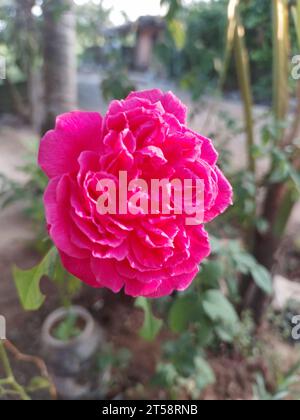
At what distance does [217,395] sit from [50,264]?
3.09ft

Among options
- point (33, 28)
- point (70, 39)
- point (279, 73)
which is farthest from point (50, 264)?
point (33, 28)

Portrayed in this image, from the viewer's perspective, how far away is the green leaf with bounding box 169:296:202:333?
2.59 feet

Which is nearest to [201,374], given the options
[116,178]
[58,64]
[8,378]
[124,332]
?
[124,332]

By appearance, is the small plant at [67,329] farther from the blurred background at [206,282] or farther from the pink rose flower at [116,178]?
the pink rose flower at [116,178]

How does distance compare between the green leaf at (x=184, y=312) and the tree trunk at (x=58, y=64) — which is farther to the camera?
the tree trunk at (x=58, y=64)

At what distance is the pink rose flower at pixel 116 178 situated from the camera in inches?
13.4

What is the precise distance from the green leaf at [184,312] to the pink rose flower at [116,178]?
441mm

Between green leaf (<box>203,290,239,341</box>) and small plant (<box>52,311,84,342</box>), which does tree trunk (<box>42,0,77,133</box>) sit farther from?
green leaf (<box>203,290,239,341</box>)

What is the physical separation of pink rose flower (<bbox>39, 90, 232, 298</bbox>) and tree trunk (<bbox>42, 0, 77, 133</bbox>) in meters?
1.04

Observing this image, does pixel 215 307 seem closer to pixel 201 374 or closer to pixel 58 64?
pixel 201 374

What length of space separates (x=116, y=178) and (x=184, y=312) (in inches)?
20.7

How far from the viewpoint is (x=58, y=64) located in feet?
4.41

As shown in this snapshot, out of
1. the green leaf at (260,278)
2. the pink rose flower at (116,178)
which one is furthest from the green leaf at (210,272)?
the pink rose flower at (116,178)
